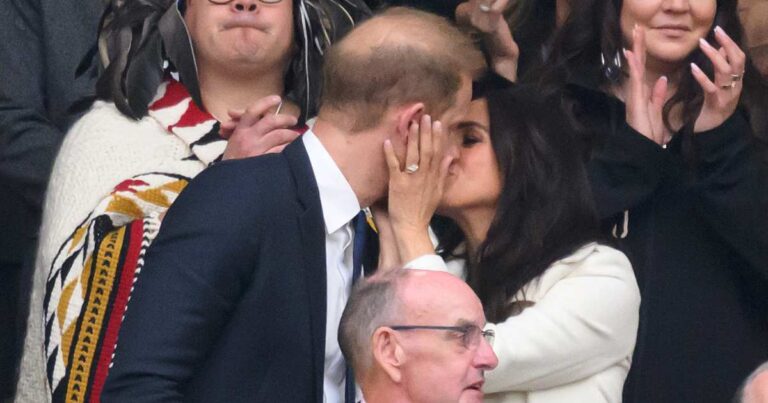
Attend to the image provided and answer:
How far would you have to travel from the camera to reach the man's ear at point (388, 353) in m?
3.30

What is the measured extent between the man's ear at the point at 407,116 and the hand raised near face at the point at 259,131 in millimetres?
453

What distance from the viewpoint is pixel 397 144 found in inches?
141

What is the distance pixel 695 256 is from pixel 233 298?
120 centimetres

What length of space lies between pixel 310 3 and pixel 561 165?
0.75m

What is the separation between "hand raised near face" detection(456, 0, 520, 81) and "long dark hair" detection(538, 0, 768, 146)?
0.15 metres

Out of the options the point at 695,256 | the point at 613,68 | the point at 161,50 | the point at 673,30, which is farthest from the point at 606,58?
the point at 161,50

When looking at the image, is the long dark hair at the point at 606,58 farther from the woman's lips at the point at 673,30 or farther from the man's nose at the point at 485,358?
the man's nose at the point at 485,358

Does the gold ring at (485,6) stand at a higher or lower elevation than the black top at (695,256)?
higher

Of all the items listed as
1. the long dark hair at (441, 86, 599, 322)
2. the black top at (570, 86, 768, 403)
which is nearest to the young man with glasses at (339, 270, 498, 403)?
the long dark hair at (441, 86, 599, 322)

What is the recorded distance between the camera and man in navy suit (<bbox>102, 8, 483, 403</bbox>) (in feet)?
10.8

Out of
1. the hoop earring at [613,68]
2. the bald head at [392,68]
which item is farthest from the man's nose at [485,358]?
the hoop earring at [613,68]

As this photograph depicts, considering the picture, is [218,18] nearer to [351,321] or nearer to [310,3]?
[310,3]

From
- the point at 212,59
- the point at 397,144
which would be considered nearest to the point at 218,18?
the point at 212,59

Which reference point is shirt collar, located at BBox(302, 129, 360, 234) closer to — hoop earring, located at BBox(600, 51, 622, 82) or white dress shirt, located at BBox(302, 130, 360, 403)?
white dress shirt, located at BBox(302, 130, 360, 403)
